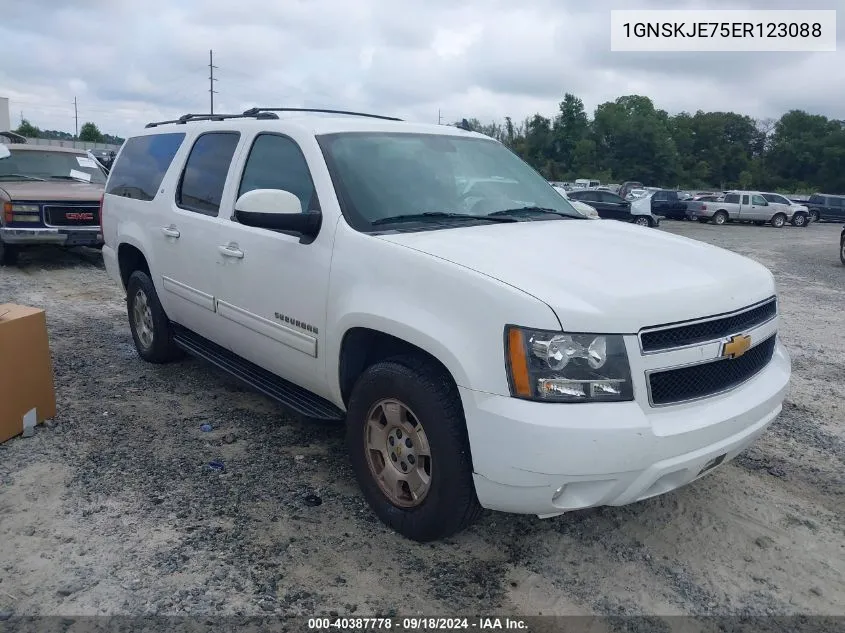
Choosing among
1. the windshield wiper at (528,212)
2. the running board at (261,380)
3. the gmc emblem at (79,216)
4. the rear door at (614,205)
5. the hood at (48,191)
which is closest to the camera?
the running board at (261,380)

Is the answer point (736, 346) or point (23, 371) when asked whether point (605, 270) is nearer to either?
point (736, 346)

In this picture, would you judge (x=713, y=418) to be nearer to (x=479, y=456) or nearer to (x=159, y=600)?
(x=479, y=456)

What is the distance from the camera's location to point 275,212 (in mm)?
3393

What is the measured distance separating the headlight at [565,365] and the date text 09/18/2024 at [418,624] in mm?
880

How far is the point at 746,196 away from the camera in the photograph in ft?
102

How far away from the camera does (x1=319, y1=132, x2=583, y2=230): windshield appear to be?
353cm

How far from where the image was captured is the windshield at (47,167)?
1098 centimetres

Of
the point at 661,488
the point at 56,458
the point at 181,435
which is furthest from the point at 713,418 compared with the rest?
the point at 56,458

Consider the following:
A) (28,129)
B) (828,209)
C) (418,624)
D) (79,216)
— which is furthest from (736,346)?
(28,129)

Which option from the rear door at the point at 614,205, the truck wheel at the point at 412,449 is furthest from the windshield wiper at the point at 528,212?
the rear door at the point at 614,205

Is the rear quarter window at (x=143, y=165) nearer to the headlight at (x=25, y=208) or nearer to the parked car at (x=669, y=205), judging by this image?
the headlight at (x=25, y=208)

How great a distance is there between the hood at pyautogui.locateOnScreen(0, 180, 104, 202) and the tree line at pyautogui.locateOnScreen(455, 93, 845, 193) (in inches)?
2742

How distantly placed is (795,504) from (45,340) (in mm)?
4391

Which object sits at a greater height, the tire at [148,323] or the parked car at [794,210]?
the parked car at [794,210]
